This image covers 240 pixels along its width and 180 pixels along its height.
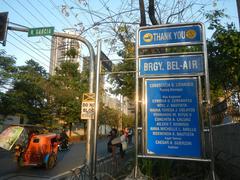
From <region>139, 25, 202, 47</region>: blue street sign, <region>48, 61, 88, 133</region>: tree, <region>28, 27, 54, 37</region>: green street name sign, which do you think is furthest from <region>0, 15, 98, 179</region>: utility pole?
<region>48, 61, 88, 133</region>: tree

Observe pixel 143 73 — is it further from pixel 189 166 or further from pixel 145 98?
pixel 189 166

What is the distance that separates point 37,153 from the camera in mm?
12484

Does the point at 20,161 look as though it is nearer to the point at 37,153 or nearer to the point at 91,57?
the point at 37,153

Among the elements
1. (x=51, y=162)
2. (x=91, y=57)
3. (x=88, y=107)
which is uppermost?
(x=91, y=57)

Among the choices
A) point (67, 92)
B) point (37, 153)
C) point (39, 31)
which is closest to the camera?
point (39, 31)

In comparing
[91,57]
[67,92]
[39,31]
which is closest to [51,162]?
[39,31]

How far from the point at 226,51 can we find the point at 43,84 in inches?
1118

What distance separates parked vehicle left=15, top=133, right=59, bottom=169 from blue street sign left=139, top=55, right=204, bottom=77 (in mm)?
8482

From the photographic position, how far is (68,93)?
36.8 m

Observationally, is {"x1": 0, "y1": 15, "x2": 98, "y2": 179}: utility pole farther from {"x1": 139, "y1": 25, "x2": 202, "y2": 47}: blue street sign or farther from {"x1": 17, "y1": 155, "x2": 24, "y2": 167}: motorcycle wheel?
{"x1": 17, "y1": 155, "x2": 24, "y2": 167}: motorcycle wheel

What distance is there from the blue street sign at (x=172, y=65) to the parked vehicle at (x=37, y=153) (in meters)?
8.48

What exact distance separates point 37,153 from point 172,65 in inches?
356

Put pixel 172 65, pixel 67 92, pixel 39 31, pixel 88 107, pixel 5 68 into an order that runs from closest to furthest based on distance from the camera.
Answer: pixel 172 65, pixel 88 107, pixel 39 31, pixel 5 68, pixel 67 92

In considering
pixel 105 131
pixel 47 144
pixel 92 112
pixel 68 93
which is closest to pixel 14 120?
pixel 68 93
